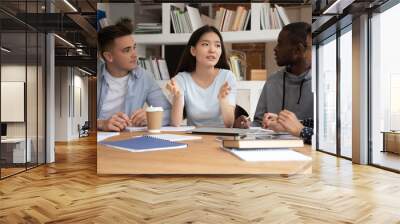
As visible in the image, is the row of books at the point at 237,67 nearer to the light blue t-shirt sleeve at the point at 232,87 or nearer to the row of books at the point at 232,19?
the light blue t-shirt sleeve at the point at 232,87

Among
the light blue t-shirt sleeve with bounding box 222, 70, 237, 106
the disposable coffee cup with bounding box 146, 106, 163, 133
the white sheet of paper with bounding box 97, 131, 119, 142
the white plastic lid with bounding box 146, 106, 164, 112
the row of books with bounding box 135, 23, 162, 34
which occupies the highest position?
the row of books with bounding box 135, 23, 162, 34

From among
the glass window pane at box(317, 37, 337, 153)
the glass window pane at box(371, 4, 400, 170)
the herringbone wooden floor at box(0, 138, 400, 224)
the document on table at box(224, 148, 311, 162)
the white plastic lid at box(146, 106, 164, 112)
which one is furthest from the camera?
the glass window pane at box(317, 37, 337, 153)

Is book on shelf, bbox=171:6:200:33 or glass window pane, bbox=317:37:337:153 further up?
book on shelf, bbox=171:6:200:33

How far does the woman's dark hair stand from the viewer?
4348 mm

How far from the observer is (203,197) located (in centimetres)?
375

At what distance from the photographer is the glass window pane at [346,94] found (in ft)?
22.5

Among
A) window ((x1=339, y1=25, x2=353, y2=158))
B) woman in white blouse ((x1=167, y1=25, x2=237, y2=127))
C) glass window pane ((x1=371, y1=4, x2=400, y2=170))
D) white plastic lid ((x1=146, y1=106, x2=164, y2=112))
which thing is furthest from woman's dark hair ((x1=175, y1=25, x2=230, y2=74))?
window ((x1=339, y1=25, x2=353, y2=158))

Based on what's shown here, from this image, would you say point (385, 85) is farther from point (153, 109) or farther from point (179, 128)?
point (153, 109)

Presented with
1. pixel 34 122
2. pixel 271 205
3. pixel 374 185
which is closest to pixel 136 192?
pixel 271 205

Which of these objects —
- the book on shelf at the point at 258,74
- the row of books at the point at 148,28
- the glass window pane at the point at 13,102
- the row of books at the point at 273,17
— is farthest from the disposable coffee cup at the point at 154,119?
the glass window pane at the point at 13,102

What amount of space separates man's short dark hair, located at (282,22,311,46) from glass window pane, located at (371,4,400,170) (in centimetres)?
173

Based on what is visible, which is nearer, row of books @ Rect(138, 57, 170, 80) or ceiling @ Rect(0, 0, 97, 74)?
row of books @ Rect(138, 57, 170, 80)

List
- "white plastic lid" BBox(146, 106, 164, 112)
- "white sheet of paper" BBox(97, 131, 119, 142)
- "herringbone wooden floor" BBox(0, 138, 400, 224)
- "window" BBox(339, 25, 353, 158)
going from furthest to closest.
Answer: "window" BBox(339, 25, 353, 158) < "white sheet of paper" BBox(97, 131, 119, 142) < "white plastic lid" BBox(146, 106, 164, 112) < "herringbone wooden floor" BBox(0, 138, 400, 224)

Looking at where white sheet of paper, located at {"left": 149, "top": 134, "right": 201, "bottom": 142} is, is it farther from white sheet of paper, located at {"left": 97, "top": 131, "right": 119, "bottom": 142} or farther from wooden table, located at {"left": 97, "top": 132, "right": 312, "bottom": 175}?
white sheet of paper, located at {"left": 97, "top": 131, "right": 119, "bottom": 142}
